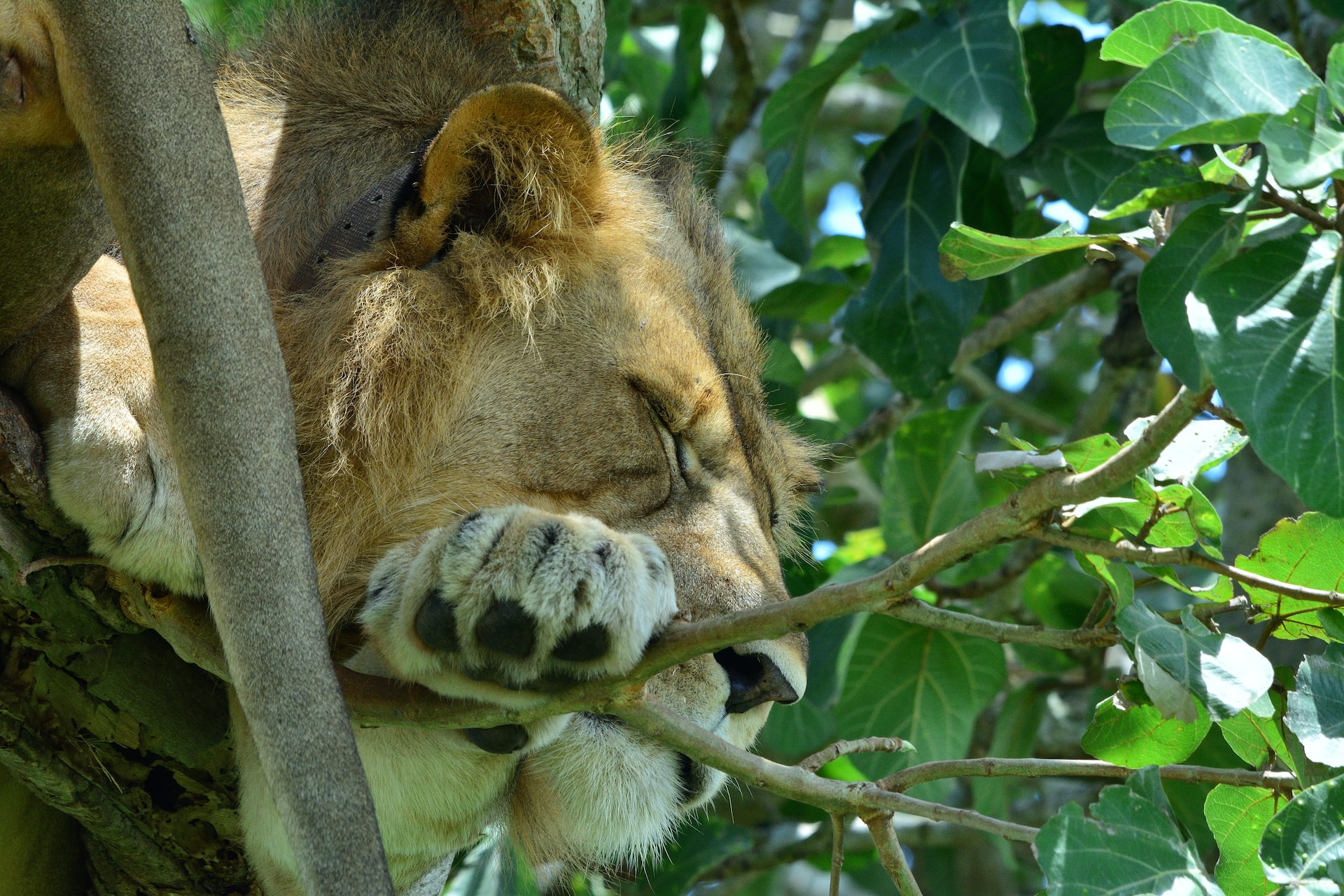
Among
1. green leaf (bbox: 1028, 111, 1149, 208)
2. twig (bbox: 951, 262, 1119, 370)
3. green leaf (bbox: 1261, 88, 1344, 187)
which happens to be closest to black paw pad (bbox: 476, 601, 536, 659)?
green leaf (bbox: 1261, 88, 1344, 187)

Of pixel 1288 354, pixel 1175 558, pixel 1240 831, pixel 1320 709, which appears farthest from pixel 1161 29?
pixel 1240 831

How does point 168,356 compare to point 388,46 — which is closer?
point 168,356

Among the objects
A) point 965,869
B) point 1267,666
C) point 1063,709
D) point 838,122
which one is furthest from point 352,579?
point 838,122

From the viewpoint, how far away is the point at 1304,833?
173 centimetres

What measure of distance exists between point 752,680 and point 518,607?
2.30 feet

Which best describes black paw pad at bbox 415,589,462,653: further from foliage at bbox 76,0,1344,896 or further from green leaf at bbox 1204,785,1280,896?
green leaf at bbox 1204,785,1280,896

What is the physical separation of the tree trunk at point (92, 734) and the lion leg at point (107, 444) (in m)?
0.05

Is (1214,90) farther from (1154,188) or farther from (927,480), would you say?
(927,480)

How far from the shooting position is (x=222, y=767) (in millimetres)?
2551

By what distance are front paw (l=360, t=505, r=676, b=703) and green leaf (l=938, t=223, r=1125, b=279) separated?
0.72m

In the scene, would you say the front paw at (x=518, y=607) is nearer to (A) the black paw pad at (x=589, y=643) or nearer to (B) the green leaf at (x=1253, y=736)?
(A) the black paw pad at (x=589, y=643)

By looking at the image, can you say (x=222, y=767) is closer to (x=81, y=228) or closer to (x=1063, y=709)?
(x=81, y=228)

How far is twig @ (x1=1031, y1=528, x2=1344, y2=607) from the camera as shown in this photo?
163cm

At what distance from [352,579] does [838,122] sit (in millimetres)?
5458
